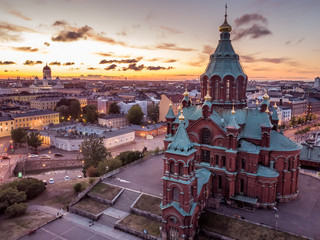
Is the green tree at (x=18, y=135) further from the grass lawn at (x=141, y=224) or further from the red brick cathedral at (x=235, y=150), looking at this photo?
the red brick cathedral at (x=235, y=150)

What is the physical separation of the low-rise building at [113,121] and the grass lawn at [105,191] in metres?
61.4

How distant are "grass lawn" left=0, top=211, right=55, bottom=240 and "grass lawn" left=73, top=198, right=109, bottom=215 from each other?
446cm

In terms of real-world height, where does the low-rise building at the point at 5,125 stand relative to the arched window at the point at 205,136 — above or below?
below

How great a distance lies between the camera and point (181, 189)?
29.4 m

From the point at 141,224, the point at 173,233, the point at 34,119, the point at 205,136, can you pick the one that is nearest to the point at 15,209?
the point at 141,224

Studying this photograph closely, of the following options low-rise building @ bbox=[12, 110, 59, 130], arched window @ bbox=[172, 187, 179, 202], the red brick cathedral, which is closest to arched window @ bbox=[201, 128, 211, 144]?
the red brick cathedral

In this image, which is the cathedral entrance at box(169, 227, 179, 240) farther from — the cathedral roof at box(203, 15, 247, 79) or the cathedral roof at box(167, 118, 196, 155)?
the cathedral roof at box(203, 15, 247, 79)

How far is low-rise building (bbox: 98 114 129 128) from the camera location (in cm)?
10656

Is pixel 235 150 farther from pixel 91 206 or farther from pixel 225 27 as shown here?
pixel 91 206

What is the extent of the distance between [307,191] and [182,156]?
88.1 feet

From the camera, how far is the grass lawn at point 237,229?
30047 mm

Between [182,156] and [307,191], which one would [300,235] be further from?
[182,156]

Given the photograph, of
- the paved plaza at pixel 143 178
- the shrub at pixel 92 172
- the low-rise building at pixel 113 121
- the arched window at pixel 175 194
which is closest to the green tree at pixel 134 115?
the low-rise building at pixel 113 121

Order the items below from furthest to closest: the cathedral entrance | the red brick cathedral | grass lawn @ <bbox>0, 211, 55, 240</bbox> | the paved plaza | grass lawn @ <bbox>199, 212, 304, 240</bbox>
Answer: the paved plaza, the red brick cathedral, grass lawn @ <bbox>0, 211, 55, 240</bbox>, the cathedral entrance, grass lawn @ <bbox>199, 212, 304, 240</bbox>
